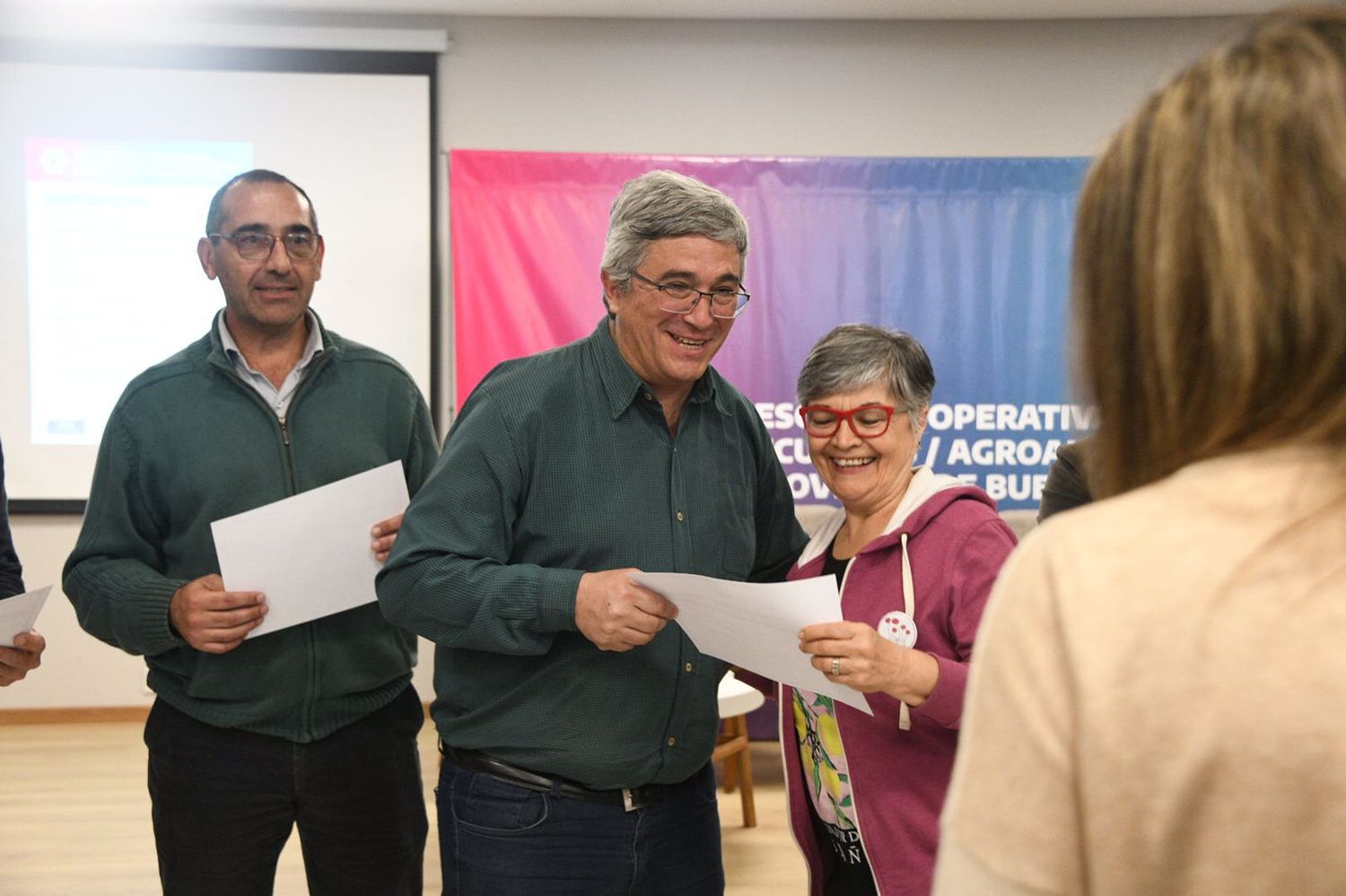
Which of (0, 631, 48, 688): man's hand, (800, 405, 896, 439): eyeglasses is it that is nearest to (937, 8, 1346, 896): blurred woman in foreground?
(800, 405, 896, 439): eyeglasses

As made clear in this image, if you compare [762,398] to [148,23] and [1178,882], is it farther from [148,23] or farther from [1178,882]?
[1178,882]

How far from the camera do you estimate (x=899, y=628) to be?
1.53 m

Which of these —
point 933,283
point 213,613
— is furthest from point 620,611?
point 933,283

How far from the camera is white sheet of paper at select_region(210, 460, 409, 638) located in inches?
73.4

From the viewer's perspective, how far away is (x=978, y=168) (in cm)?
518

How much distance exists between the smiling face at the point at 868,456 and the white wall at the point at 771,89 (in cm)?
385

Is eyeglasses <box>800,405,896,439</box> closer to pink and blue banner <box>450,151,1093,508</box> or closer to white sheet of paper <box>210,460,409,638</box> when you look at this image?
white sheet of paper <box>210,460,409,638</box>

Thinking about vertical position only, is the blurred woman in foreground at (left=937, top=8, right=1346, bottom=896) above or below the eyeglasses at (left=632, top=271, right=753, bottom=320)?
below

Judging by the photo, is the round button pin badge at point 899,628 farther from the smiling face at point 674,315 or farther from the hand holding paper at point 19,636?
the hand holding paper at point 19,636

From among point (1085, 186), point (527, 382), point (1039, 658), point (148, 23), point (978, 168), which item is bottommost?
point (1039, 658)

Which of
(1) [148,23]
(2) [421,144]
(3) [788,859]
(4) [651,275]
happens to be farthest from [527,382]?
(1) [148,23]

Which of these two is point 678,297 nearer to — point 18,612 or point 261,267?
point 261,267

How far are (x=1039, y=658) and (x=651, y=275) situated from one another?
1109mm

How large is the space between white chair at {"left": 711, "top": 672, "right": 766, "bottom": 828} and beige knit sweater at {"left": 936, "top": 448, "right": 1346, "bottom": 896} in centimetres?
306
